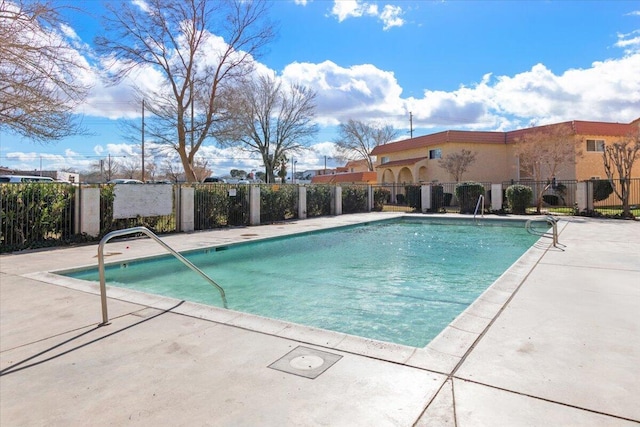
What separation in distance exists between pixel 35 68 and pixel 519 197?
21074 mm

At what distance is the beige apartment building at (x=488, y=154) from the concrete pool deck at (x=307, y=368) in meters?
22.3

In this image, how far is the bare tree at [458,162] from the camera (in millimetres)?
27839

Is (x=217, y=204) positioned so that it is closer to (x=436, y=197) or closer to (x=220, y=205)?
(x=220, y=205)

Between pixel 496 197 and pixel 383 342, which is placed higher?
pixel 496 197

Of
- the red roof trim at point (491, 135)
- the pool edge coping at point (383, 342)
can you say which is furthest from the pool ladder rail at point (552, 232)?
the red roof trim at point (491, 135)

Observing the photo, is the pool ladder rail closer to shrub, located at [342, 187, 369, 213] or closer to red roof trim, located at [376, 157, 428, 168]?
shrub, located at [342, 187, 369, 213]

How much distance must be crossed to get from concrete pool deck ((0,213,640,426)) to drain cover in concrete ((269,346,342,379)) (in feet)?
0.11

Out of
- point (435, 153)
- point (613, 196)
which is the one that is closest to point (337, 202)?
point (435, 153)

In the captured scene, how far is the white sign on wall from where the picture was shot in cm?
1162

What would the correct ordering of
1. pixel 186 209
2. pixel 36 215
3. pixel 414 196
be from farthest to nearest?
1. pixel 414 196
2. pixel 186 209
3. pixel 36 215

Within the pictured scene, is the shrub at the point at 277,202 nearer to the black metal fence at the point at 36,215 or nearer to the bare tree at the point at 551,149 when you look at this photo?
the black metal fence at the point at 36,215

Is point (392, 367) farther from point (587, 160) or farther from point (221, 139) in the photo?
point (587, 160)

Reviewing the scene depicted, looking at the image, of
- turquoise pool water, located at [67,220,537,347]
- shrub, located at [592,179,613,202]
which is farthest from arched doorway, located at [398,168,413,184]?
turquoise pool water, located at [67,220,537,347]

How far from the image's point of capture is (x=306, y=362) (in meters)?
3.05
